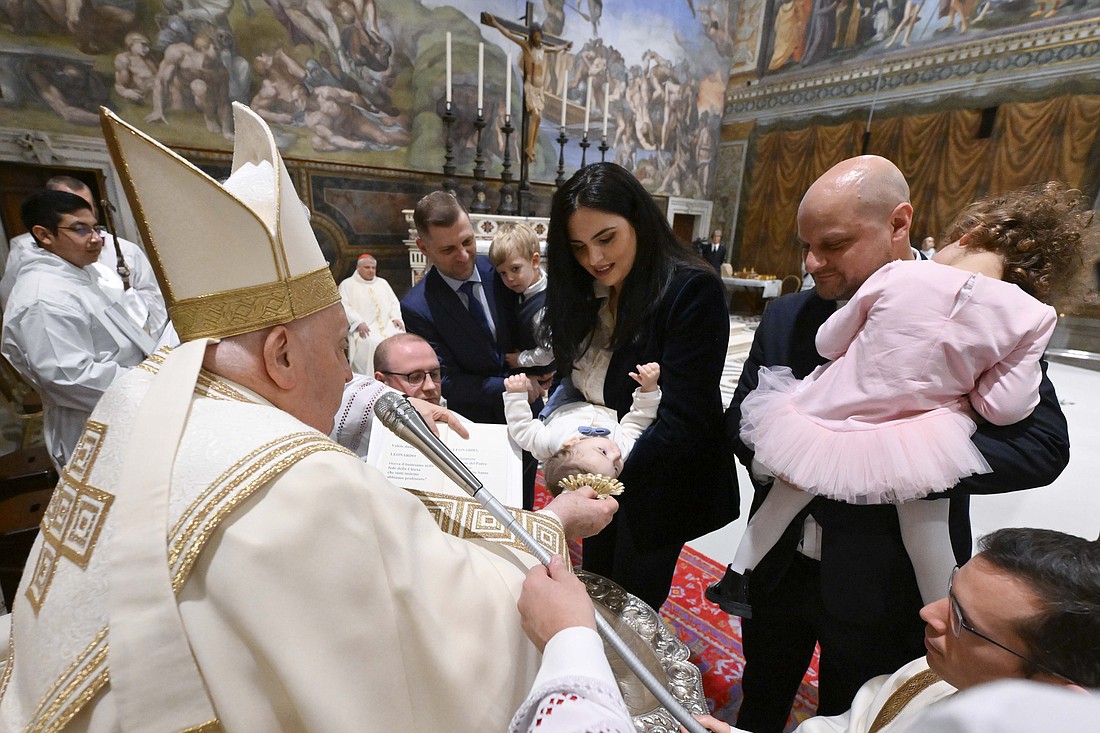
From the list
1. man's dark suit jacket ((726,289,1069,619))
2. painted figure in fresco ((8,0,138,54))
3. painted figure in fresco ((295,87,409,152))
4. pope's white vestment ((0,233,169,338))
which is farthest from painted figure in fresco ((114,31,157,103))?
man's dark suit jacket ((726,289,1069,619))

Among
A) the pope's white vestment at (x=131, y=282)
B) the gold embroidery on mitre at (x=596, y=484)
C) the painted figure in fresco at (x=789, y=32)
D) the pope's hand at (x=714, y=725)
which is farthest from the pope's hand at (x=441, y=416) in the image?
the painted figure in fresco at (x=789, y=32)

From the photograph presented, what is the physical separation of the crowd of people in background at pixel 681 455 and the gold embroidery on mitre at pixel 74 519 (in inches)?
0.6

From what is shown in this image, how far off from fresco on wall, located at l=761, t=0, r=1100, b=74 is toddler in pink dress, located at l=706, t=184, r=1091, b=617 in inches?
438

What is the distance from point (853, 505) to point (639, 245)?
3.44 ft

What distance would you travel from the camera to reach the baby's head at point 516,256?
2588 millimetres

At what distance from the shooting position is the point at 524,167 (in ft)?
25.5

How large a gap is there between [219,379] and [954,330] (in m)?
1.68

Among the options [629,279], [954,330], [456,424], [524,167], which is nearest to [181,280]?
[456,424]

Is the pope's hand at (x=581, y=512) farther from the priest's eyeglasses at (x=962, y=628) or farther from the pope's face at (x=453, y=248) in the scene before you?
the pope's face at (x=453, y=248)

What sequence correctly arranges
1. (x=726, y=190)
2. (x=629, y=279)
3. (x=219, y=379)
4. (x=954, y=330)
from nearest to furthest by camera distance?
1. (x=219, y=379)
2. (x=954, y=330)
3. (x=629, y=279)
4. (x=726, y=190)

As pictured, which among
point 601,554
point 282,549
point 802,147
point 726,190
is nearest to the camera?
point 282,549

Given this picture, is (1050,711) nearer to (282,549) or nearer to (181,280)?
(282,549)

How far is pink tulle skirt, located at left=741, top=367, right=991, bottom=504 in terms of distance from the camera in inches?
49.5

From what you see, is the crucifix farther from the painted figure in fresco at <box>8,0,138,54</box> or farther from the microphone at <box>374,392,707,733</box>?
the microphone at <box>374,392,707,733</box>
